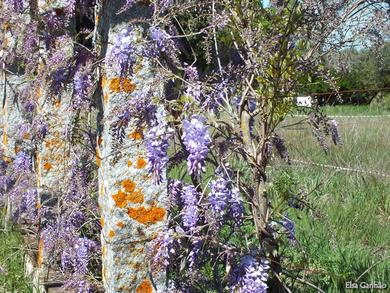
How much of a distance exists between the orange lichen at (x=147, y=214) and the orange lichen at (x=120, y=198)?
0.04 m

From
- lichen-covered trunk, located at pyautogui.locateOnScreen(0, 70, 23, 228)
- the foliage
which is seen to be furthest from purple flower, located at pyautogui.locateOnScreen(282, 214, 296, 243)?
lichen-covered trunk, located at pyautogui.locateOnScreen(0, 70, 23, 228)

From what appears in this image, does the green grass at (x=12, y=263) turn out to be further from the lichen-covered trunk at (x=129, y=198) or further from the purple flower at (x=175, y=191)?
the purple flower at (x=175, y=191)

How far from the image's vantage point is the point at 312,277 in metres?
3.87

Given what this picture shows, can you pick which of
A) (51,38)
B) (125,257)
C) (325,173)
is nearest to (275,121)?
(125,257)

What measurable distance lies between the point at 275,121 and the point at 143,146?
1.94 feet

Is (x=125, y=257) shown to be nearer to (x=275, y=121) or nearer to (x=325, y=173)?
(x=275, y=121)

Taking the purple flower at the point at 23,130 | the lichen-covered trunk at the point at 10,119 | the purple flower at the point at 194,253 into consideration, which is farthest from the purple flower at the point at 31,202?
the purple flower at the point at 194,253

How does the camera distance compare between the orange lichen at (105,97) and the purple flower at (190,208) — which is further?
the orange lichen at (105,97)

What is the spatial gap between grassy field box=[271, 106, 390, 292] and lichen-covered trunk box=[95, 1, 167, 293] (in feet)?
1.88

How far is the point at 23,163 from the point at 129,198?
9.31ft

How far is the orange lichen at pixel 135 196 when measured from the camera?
3012 mm

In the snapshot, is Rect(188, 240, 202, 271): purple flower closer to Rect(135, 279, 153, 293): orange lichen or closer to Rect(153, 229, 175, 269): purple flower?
Rect(153, 229, 175, 269): purple flower

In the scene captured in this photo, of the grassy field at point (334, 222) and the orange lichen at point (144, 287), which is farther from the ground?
the orange lichen at point (144, 287)

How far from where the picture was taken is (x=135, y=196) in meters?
3.02
